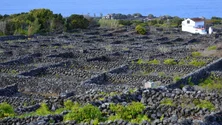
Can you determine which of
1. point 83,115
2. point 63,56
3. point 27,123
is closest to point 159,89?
point 83,115

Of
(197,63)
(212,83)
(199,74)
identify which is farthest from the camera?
(197,63)

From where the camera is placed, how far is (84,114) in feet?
39.5

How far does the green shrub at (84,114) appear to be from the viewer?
11826mm

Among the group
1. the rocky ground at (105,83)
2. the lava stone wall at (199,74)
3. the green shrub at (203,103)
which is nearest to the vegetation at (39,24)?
the rocky ground at (105,83)

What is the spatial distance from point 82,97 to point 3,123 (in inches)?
153

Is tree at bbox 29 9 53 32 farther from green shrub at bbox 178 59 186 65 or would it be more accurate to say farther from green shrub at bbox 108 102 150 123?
green shrub at bbox 108 102 150 123

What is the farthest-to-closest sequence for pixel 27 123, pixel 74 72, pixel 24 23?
pixel 24 23 < pixel 74 72 < pixel 27 123

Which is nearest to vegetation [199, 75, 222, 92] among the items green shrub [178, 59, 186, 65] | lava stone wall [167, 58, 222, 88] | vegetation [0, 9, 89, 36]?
lava stone wall [167, 58, 222, 88]

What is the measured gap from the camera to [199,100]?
14922 millimetres

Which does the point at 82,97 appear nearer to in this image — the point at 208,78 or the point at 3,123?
the point at 3,123

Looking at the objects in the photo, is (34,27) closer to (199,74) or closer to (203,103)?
(199,74)

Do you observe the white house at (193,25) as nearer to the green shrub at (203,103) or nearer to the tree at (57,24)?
the tree at (57,24)

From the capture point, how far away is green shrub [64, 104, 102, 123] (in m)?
11.8

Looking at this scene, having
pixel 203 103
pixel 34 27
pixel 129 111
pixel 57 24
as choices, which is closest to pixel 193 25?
pixel 57 24
